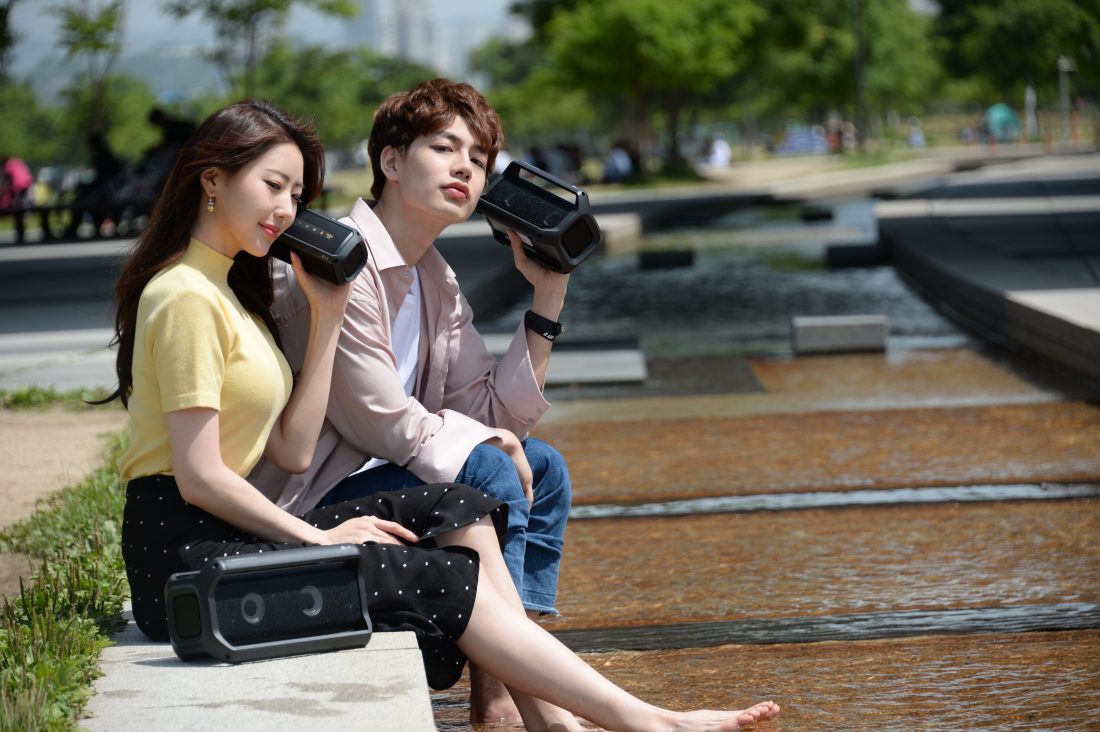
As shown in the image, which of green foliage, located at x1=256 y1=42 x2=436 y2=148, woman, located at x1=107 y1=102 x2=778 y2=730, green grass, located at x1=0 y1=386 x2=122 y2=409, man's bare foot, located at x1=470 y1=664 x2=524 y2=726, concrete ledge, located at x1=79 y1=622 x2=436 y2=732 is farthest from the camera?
green foliage, located at x1=256 y1=42 x2=436 y2=148

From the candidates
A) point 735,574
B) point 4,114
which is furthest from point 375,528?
point 4,114

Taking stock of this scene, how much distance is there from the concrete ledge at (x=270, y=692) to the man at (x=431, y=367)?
0.47 meters

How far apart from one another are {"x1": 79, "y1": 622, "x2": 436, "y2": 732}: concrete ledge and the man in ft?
1.54

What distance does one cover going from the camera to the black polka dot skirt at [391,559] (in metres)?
3.34

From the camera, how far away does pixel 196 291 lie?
3348 millimetres

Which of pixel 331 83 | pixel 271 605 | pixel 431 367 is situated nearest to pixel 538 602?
pixel 431 367

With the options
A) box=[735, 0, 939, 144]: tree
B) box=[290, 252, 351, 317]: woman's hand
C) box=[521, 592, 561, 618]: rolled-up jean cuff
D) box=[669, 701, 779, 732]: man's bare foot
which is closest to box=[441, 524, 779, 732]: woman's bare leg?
box=[669, 701, 779, 732]: man's bare foot

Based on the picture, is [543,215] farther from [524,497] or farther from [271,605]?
[271,605]

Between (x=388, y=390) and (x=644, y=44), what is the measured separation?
4215 cm

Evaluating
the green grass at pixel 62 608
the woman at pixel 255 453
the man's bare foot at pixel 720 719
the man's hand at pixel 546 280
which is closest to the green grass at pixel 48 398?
the green grass at pixel 62 608

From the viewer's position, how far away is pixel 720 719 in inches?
133

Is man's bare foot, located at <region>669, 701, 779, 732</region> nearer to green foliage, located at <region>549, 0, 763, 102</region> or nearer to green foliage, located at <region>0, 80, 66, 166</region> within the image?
green foliage, located at <region>549, 0, 763, 102</region>

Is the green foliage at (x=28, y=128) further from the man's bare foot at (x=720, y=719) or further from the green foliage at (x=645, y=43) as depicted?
the man's bare foot at (x=720, y=719)

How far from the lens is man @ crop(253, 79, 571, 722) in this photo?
3682mm
